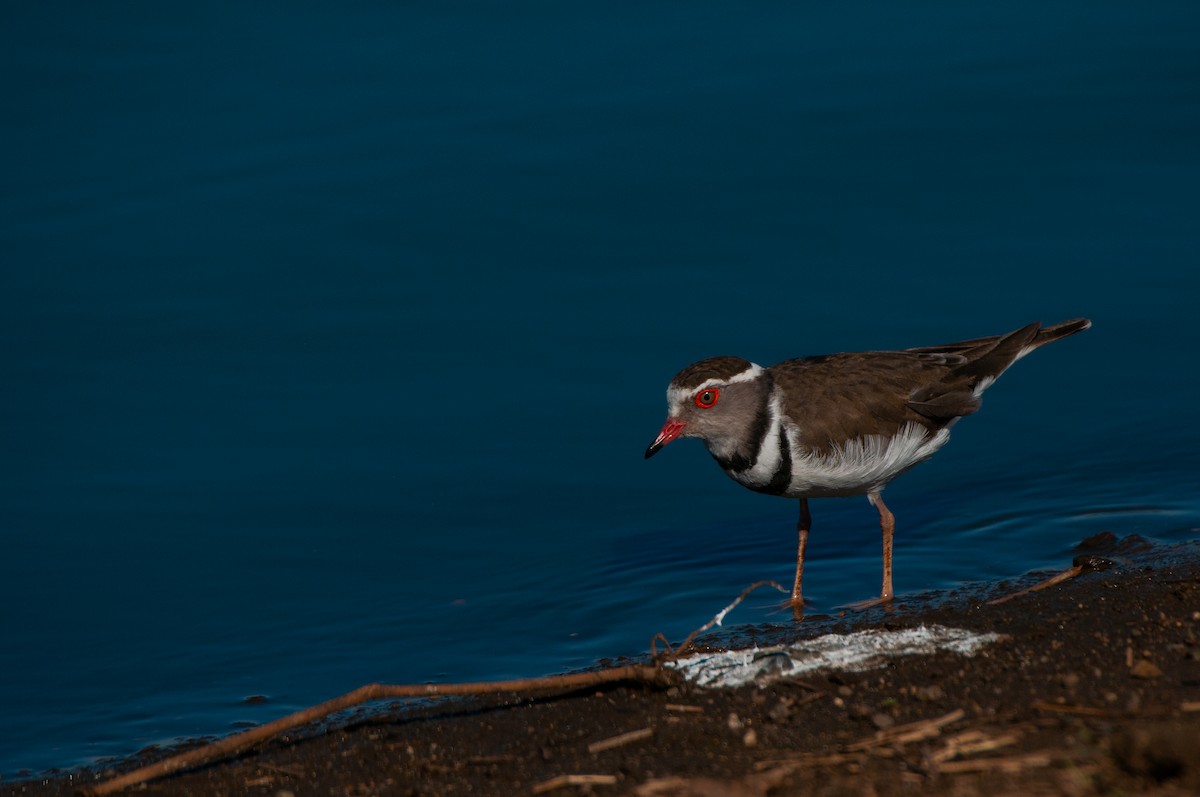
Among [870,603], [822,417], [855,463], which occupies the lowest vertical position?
[870,603]

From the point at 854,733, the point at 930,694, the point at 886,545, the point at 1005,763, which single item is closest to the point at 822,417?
the point at 886,545

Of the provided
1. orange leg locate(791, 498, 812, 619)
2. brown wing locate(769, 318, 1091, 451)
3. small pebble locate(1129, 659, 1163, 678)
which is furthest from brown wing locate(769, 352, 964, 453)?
small pebble locate(1129, 659, 1163, 678)

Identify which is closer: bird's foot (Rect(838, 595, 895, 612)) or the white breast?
bird's foot (Rect(838, 595, 895, 612))

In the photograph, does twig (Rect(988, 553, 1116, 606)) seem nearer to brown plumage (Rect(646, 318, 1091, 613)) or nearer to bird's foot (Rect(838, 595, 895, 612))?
bird's foot (Rect(838, 595, 895, 612))

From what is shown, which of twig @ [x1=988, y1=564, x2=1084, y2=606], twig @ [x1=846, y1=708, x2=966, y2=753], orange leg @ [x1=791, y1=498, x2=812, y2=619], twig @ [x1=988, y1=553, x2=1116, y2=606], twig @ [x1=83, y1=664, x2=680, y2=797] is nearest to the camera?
twig @ [x1=846, y1=708, x2=966, y2=753]

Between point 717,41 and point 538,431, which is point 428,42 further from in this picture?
point 538,431

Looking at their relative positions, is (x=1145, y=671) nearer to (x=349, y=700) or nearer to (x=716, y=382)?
(x=349, y=700)

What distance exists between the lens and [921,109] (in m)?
13.2

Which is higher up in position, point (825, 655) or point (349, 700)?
point (349, 700)

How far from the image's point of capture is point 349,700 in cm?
559

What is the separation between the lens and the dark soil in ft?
14.1

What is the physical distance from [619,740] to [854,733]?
867mm

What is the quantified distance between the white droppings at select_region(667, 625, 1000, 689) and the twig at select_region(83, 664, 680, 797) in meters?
0.21

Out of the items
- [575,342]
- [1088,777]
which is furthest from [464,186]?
[1088,777]
